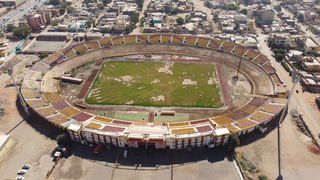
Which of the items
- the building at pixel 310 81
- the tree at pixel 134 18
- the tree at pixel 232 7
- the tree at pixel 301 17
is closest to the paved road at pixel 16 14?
the tree at pixel 134 18

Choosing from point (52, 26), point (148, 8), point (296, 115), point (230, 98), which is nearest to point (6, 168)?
point (230, 98)

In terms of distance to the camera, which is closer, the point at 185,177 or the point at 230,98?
the point at 185,177

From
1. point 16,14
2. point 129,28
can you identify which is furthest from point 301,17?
point 16,14

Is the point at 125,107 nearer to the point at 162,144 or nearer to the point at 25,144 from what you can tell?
the point at 162,144

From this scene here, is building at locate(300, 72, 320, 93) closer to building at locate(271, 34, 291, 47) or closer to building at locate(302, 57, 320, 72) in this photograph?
building at locate(302, 57, 320, 72)

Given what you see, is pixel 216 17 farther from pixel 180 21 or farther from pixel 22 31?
pixel 22 31

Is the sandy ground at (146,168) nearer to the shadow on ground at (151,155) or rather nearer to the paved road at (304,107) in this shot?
the shadow on ground at (151,155)
